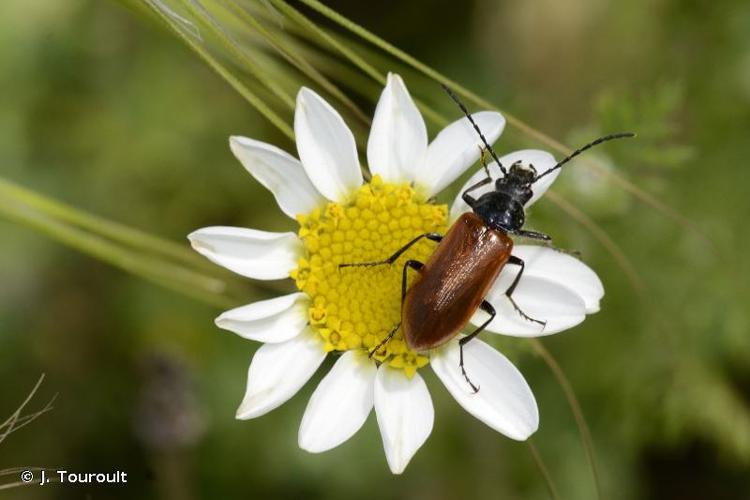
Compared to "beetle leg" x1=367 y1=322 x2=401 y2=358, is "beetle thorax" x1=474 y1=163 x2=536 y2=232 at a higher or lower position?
higher

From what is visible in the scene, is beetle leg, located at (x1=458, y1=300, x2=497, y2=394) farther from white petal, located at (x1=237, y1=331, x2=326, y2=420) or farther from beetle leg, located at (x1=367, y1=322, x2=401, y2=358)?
white petal, located at (x1=237, y1=331, x2=326, y2=420)

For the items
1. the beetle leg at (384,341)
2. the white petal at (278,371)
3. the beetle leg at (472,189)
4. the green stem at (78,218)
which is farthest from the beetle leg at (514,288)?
the green stem at (78,218)

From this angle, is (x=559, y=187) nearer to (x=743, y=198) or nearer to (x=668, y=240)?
(x=668, y=240)

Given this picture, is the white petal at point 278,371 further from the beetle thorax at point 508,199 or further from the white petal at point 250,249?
the beetle thorax at point 508,199

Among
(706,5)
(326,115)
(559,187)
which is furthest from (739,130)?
(326,115)

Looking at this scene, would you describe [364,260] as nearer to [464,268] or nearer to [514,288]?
[464,268]

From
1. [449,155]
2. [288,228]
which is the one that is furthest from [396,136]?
[288,228]

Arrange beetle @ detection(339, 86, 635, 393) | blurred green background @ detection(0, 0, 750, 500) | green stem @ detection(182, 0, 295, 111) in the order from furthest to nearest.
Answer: blurred green background @ detection(0, 0, 750, 500) → beetle @ detection(339, 86, 635, 393) → green stem @ detection(182, 0, 295, 111)

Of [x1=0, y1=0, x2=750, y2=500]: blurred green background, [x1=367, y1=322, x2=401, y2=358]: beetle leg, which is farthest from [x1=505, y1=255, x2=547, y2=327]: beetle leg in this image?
[x1=0, y1=0, x2=750, y2=500]: blurred green background
